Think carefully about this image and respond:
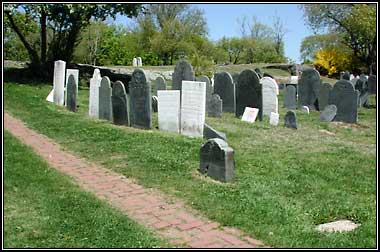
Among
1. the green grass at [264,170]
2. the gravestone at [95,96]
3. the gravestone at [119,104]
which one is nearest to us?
the green grass at [264,170]

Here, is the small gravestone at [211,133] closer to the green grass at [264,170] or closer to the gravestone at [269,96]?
the green grass at [264,170]

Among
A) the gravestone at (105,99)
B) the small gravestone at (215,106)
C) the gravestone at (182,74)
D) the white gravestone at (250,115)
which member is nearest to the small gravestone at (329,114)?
the white gravestone at (250,115)

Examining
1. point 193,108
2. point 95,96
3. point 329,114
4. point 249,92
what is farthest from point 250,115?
point 95,96

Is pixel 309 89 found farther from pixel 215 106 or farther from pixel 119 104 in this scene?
pixel 119 104

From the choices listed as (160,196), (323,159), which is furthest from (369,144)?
(160,196)

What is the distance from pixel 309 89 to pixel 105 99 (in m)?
8.97

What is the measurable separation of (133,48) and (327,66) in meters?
22.7

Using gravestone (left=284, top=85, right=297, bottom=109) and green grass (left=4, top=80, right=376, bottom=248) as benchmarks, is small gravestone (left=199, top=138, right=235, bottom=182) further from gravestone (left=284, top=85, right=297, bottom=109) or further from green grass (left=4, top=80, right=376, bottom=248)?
gravestone (left=284, top=85, right=297, bottom=109)

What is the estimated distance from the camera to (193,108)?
987 centimetres

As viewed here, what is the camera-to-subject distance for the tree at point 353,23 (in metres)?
38.5

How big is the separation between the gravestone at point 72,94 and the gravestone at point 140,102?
3160 millimetres

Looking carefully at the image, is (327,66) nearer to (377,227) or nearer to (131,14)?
(131,14)

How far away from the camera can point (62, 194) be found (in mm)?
5668

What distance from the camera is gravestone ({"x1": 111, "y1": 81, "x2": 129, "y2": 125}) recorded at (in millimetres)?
10773
